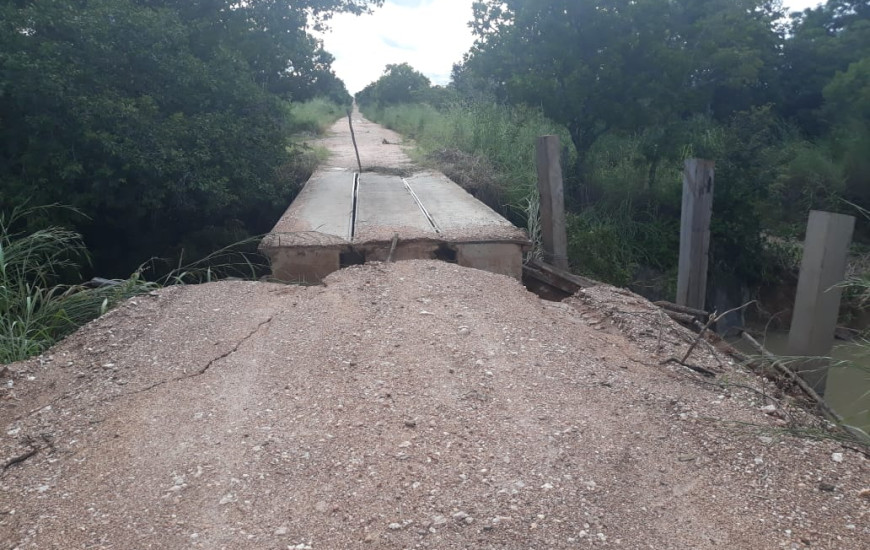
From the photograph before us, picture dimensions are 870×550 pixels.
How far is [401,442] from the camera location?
2.79 metres

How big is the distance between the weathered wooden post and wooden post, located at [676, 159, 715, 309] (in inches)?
78.1

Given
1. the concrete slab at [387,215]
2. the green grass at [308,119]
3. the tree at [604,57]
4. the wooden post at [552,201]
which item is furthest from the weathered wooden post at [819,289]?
the green grass at [308,119]

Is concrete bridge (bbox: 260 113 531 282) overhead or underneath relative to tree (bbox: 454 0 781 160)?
underneath

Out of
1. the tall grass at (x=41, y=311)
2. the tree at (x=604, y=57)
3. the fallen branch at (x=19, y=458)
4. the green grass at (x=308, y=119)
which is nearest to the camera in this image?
the fallen branch at (x=19, y=458)

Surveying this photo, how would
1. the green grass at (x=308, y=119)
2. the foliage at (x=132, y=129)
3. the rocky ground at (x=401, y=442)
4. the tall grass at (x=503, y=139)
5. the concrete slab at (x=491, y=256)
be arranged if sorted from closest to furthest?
the rocky ground at (x=401, y=442), the concrete slab at (x=491, y=256), the foliage at (x=132, y=129), the tall grass at (x=503, y=139), the green grass at (x=308, y=119)

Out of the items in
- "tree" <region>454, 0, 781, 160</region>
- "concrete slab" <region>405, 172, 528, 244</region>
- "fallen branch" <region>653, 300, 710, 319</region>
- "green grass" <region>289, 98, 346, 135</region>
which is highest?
"tree" <region>454, 0, 781, 160</region>

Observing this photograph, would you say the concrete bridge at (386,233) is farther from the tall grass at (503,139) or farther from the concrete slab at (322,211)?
the tall grass at (503,139)

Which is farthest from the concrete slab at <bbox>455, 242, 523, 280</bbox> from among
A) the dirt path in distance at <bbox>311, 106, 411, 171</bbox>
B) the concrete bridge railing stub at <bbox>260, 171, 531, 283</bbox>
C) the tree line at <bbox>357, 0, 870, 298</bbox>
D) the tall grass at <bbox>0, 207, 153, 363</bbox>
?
the dirt path in distance at <bbox>311, 106, 411, 171</bbox>

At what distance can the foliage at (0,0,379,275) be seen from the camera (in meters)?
7.31

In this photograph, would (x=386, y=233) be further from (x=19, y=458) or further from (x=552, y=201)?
(x=19, y=458)

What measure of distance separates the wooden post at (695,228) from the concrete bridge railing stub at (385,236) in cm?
160

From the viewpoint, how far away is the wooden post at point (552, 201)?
6.85 metres

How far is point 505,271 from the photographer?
20.1ft

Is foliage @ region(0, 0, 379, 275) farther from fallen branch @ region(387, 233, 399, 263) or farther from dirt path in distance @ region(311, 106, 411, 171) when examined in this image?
fallen branch @ region(387, 233, 399, 263)
